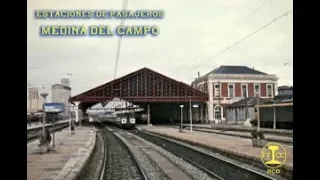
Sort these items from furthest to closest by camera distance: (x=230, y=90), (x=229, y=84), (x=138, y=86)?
(x=230, y=90) → (x=229, y=84) → (x=138, y=86)

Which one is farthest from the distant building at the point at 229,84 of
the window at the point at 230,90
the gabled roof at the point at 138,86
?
the gabled roof at the point at 138,86

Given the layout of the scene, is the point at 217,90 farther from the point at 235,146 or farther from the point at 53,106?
the point at 53,106

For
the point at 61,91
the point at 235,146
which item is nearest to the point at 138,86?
the point at 61,91

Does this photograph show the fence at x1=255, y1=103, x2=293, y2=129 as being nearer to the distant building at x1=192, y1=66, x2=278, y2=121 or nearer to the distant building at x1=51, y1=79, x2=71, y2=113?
the distant building at x1=192, y1=66, x2=278, y2=121

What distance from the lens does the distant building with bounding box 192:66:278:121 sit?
385 inches

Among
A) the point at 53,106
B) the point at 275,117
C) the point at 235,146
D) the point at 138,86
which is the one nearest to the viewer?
the point at 53,106

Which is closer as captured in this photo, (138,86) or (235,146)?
(138,86)

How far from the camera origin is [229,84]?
430 inches
